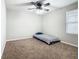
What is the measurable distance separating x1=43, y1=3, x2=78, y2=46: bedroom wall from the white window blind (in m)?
0.21

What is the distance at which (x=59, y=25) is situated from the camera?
452 centimetres

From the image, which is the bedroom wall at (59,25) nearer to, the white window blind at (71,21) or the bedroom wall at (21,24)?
the white window blind at (71,21)

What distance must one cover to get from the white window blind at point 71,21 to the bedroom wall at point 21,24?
9.47 feet

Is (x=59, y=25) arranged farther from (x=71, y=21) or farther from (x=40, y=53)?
(x=40, y=53)

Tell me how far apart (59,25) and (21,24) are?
2929 mm

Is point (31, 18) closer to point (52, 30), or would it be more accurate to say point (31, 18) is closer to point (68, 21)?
point (52, 30)

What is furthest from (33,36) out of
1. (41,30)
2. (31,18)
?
(31,18)

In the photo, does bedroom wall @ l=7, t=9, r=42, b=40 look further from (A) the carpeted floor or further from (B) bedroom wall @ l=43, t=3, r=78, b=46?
(A) the carpeted floor

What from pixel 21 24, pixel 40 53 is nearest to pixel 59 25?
pixel 40 53

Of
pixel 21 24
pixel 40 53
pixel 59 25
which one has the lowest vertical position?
pixel 40 53

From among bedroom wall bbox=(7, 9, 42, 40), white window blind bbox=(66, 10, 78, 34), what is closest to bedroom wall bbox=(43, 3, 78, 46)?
white window blind bbox=(66, 10, 78, 34)

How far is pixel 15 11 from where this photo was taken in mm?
5109

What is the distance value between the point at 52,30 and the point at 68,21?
153 cm

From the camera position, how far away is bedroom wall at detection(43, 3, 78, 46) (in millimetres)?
3741
